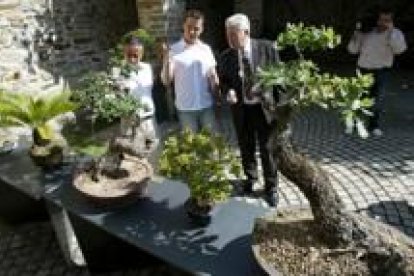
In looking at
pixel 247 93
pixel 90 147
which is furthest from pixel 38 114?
pixel 247 93

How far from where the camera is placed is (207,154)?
389cm

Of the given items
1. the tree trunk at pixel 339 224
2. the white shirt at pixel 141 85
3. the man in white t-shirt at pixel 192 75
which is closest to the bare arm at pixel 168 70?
the man in white t-shirt at pixel 192 75

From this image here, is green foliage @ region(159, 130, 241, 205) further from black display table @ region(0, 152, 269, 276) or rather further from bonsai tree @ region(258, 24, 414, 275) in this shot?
bonsai tree @ region(258, 24, 414, 275)

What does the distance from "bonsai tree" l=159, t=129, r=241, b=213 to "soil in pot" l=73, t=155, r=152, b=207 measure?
223mm

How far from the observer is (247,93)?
5082mm

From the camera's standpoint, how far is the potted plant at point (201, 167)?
3719 millimetres

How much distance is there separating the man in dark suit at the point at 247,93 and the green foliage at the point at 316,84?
42.0 inches

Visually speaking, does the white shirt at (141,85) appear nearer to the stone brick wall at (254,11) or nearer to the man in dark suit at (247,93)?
the man in dark suit at (247,93)

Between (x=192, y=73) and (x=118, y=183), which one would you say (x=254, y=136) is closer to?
(x=192, y=73)

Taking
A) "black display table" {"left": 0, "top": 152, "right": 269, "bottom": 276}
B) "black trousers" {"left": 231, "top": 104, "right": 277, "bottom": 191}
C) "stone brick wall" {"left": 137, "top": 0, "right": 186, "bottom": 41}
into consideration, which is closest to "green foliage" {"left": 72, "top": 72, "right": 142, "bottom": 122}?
"black display table" {"left": 0, "top": 152, "right": 269, "bottom": 276}

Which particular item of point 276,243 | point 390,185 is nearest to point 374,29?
point 390,185

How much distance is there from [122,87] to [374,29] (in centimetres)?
384

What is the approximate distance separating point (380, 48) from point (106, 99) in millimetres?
3925

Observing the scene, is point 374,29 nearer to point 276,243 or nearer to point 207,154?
point 207,154
